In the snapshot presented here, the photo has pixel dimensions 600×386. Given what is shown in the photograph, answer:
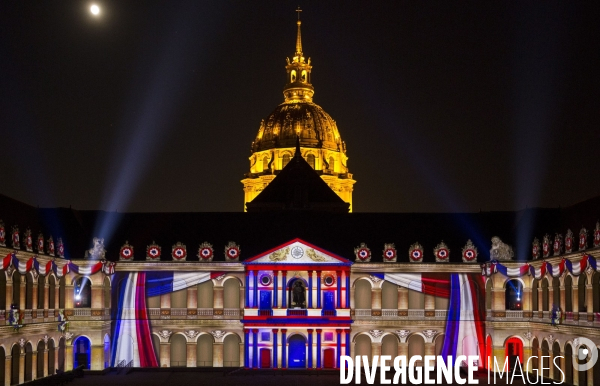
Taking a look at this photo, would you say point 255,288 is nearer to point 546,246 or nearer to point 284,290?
point 284,290

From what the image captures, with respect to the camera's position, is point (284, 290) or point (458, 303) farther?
point (458, 303)

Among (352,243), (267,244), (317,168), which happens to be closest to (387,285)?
(352,243)

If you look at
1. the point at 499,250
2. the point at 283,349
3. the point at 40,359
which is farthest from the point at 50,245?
the point at 499,250

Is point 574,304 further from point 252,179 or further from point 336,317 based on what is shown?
point 252,179

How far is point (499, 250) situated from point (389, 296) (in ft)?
32.1

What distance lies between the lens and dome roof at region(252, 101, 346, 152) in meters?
134

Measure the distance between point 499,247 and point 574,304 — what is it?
43.9ft

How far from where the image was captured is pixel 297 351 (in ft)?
284

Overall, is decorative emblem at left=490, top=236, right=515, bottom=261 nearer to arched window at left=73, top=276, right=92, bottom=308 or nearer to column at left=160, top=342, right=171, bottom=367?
column at left=160, top=342, right=171, bottom=367

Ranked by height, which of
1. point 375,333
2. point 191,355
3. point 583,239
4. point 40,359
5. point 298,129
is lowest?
point 191,355

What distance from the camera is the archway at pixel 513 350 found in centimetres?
8256

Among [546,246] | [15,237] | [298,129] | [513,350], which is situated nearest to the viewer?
[15,237]

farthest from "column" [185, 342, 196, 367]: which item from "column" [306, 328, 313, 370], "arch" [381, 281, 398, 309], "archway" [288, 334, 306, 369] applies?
"arch" [381, 281, 398, 309]

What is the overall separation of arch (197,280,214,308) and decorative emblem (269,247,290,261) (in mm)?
5728
